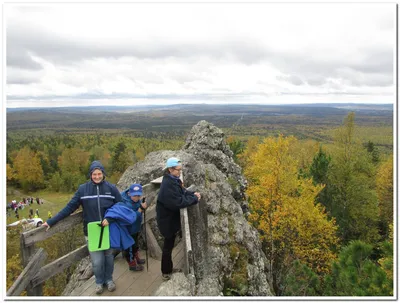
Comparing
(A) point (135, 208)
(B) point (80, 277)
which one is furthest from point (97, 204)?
(B) point (80, 277)

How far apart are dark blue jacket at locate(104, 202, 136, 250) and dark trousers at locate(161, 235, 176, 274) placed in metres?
0.73

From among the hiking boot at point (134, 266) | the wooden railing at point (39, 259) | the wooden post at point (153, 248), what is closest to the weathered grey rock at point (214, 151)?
the wooden post at point (153, 248)

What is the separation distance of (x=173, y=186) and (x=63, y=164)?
244 ft

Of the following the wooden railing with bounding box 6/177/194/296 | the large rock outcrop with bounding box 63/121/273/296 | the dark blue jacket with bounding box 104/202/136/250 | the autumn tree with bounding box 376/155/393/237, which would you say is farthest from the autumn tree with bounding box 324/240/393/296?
the autumn tree with bounding box 376/155/393/237

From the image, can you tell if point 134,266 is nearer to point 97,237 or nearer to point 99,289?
point 99,289

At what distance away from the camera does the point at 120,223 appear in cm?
532

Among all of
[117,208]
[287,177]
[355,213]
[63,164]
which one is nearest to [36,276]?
[117,208]

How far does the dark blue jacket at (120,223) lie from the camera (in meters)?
5.11

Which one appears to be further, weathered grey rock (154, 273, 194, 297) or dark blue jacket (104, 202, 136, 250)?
dark blue jacket (104, 202, 136, 250)

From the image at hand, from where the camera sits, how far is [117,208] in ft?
16.9

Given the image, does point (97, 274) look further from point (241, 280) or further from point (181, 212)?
point (241, 280)

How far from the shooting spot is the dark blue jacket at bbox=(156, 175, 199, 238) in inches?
194

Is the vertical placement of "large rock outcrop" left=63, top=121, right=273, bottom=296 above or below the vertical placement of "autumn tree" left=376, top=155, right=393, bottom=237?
above

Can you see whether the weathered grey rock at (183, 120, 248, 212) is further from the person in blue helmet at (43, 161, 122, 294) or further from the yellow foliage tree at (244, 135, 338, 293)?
the yellow foliage tree at (244, 135, 338, 293)
